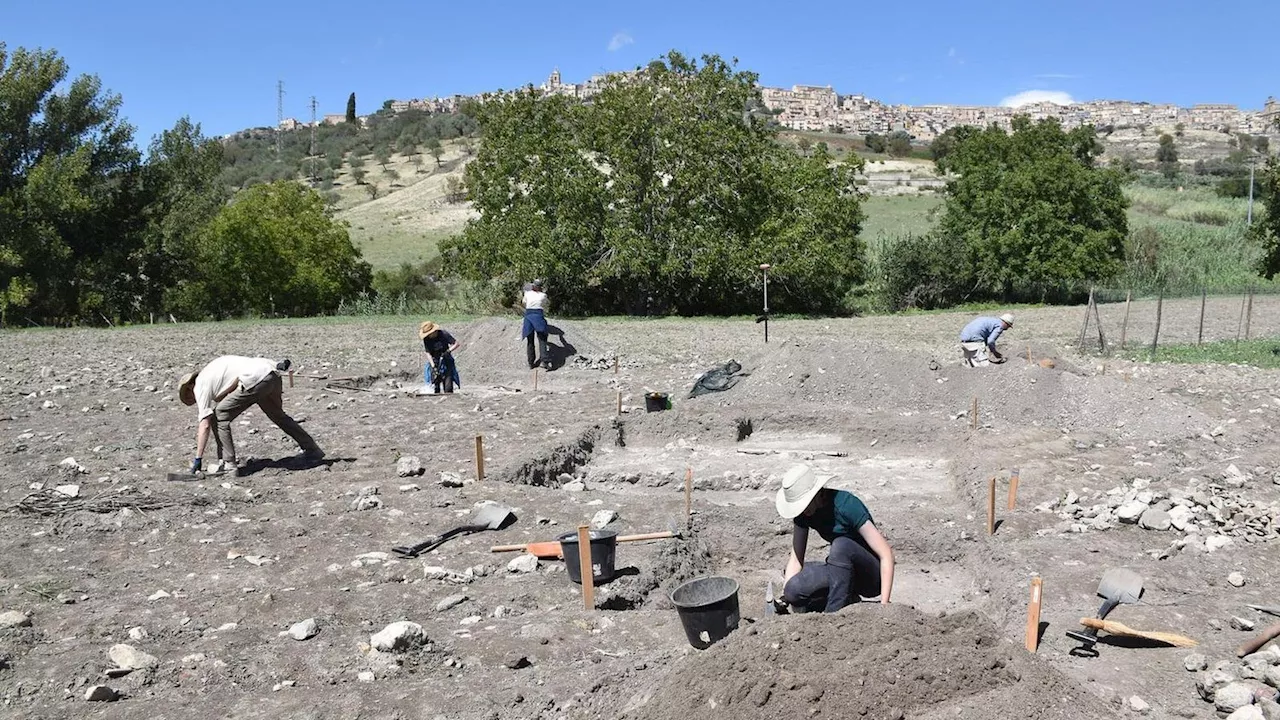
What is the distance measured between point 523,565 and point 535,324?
9708mm

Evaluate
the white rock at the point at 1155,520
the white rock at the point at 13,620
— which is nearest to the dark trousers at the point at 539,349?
the white rock at the point at 1155,520

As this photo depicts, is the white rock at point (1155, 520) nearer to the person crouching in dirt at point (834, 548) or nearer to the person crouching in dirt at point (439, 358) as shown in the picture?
the person crouching in dirt at point (834, 548)

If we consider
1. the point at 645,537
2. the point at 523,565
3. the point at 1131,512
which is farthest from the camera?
the point at 1131,512

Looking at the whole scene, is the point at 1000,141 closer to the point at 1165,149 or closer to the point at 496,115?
the point at 496,115

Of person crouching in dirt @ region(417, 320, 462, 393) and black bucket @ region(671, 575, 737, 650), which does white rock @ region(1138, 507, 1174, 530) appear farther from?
person crouching in dirt @ region(417, 320, 462, 393)

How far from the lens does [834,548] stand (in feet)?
17.4

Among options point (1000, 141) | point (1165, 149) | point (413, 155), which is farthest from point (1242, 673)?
point (1165, 149)

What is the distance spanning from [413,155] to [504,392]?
263 feet

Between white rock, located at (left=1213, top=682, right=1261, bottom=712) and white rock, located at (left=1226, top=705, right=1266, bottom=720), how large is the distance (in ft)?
0.26

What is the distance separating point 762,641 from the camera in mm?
4441

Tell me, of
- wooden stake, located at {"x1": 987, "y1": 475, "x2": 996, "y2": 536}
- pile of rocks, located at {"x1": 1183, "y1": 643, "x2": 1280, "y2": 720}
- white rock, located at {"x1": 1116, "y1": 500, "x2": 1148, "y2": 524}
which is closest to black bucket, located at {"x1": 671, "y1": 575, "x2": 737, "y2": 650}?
pile of rocks, located at {"x1": 1183, "y1": 643, "x2": 1280, "y2": 720}

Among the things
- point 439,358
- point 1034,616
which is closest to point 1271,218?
point 439,358

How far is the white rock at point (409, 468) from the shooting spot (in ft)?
30.4

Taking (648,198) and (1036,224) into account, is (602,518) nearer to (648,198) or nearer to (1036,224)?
(648,198)
